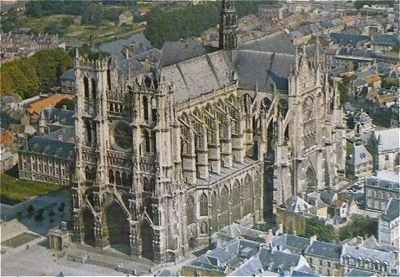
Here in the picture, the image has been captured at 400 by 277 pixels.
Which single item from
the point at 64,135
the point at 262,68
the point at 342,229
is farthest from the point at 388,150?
the point at 64,135

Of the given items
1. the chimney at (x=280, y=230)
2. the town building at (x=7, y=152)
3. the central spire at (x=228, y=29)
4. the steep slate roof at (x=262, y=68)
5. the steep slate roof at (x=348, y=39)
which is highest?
the central spire at (x=228, y=29)

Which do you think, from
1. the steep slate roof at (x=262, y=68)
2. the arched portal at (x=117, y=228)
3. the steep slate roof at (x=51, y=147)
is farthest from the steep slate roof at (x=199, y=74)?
the steep slate roof at (x=51, y=147)

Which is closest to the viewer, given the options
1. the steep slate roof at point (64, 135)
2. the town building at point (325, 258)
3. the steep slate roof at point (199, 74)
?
the town building at point (325, 258)

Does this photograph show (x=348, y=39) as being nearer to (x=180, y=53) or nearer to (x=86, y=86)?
(x=180, y=53)

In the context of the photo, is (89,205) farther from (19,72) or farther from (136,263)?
(19,72)

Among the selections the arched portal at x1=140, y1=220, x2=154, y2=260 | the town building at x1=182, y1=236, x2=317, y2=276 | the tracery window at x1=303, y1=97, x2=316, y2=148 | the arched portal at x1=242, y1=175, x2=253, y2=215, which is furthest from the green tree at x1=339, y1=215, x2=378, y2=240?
the arched portal at x1=140, y1=220, x2=154, y2=260

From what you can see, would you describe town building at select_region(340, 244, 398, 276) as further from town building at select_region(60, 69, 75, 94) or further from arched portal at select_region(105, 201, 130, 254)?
town building at select_region(60, 69, 75, 94)

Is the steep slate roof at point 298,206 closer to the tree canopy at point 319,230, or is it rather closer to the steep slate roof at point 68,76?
the tree canopy at point 319,230

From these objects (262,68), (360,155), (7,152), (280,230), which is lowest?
(7,152)
